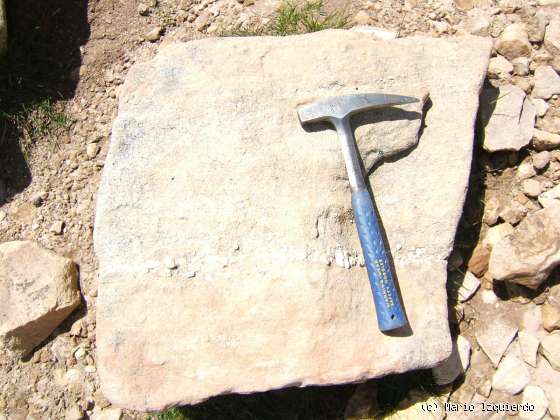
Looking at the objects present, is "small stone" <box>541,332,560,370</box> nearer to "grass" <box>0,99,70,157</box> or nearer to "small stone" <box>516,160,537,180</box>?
"small stone" <box>516,160,537,180</box>

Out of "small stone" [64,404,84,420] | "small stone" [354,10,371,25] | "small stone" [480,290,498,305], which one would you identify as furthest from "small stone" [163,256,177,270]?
"small stone" [354,10,371,25]

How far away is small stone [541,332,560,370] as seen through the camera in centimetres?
284

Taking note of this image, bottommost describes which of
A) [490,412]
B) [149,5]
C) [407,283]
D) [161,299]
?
[490,412]

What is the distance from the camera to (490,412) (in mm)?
2875

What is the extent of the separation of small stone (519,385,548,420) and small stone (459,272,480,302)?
517 mm

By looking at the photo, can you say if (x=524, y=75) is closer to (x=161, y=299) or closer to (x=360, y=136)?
(x=360, y=136)

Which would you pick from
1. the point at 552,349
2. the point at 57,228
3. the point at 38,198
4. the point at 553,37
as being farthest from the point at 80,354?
the point at 553,37

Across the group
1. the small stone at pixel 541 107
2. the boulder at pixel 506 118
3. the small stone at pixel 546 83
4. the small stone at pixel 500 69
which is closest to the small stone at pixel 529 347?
the boulder at pixel 506 118

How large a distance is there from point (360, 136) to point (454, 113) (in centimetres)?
49

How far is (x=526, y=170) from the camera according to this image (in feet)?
10.2

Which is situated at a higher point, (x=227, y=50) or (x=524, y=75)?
(x=227, y=50)

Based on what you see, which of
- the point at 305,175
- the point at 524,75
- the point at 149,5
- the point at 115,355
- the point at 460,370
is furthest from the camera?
the point at 149,5

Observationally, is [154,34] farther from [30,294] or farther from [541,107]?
[541,107]

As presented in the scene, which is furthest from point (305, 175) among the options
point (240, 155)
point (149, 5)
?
point (149, 5)
